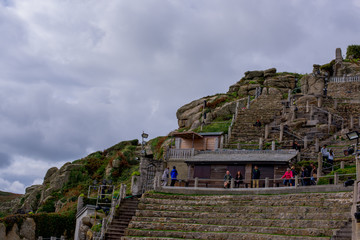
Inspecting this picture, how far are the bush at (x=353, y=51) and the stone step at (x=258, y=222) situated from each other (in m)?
51.5

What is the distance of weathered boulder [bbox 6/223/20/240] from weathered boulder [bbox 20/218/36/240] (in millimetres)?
334

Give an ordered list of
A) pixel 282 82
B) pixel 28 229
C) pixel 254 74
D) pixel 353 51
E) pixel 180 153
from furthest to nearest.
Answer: pixel 353 51 → pixel 254 74 → pixel 282 82 → pixel 180 153 → pixel 28 229

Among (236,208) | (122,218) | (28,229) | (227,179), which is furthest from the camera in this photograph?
(28,229)

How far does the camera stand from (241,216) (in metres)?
24.5

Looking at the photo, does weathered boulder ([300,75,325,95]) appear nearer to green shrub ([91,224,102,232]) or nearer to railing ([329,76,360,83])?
railing ([329,76,360,83])

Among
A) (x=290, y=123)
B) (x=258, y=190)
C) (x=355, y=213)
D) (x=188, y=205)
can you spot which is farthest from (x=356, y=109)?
(x=355, y=213)

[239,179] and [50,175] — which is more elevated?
[50,175]

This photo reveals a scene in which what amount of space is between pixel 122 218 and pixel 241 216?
7833 mm

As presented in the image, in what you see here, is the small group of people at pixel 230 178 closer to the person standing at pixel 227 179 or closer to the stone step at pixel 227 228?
the person standing at pixel 227 179

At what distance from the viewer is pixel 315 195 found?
2383cm

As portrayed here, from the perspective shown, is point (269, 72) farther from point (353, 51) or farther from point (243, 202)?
point (243, 202)

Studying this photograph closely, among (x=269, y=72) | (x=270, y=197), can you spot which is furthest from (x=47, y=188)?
(x=269, y=72)

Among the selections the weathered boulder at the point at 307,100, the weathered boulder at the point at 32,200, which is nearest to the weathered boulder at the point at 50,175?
the weathered boulder at the point at 32,200

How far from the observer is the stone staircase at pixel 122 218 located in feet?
87.7
